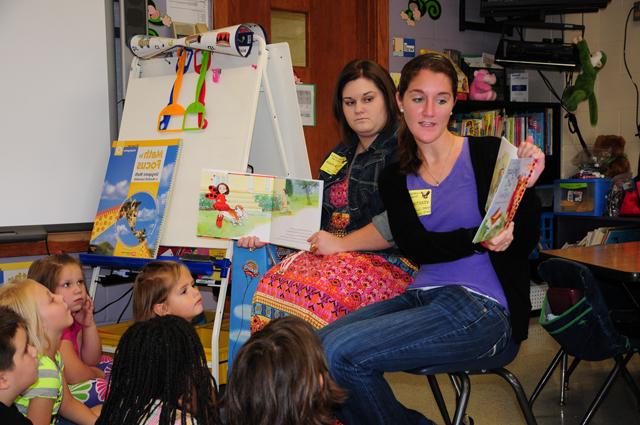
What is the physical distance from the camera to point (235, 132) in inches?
114

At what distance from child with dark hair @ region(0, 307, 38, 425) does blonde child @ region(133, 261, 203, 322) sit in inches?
27.3

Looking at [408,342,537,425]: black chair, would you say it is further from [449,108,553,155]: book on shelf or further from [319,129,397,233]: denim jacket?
[449,108,553,155]: book on shelf

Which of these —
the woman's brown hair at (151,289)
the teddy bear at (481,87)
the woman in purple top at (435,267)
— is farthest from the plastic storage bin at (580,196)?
the woman's brown hair at (151,289)

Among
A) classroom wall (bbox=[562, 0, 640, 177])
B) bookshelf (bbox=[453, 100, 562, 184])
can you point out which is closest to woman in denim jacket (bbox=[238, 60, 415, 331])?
bookshelf (bbox=[453, 100, 562, 184])

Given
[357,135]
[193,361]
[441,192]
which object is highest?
[357,135]

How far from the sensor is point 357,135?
2.51m

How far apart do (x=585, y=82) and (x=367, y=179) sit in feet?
10.1

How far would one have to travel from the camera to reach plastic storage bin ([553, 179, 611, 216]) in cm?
449

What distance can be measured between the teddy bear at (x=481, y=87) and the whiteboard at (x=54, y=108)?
242 centimetres

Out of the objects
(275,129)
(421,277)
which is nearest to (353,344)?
(421,277)

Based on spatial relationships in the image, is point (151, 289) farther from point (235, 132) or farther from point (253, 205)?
point (235, 132)

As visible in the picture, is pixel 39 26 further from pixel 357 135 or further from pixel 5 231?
pixel 357 135

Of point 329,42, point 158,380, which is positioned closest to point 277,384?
point 158,380

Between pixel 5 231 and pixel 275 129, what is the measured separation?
1421 millimetres
